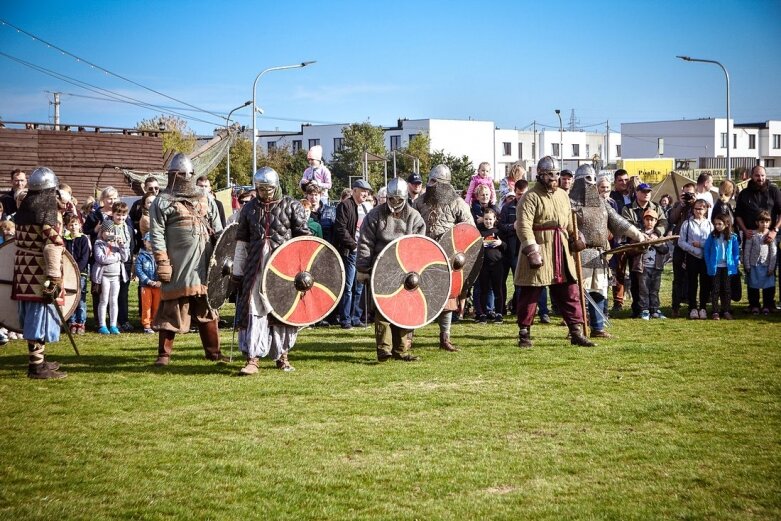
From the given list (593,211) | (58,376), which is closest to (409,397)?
(58,376)

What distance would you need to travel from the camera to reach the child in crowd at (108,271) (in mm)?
11742

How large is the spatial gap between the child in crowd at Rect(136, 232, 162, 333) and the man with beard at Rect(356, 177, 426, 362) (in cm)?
372

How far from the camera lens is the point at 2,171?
35031 millimetres

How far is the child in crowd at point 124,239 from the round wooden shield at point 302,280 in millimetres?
4423

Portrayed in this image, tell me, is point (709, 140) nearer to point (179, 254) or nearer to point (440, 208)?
point (440, 208)

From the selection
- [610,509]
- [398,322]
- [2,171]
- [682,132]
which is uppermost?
[682,132]

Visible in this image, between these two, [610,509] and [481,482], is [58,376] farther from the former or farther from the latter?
[610,509]

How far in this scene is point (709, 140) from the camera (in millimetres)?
90438

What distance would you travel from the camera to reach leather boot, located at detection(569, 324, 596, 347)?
32.1 ft

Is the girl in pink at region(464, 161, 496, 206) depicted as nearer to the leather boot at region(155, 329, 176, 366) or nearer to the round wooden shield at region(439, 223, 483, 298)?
the round wooden shield at region(439, 223, 483, 298)

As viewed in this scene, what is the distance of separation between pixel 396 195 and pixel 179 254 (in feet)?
7.35

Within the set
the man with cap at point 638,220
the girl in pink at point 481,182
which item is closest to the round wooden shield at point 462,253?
the girl in pink at point 481,182

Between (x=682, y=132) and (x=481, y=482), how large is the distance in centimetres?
9420

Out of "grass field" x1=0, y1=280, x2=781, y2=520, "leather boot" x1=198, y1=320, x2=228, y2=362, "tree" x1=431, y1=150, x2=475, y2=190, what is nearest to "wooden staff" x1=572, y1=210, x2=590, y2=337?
"grass field" x1=0, y1=280, x2=781, y2=520
